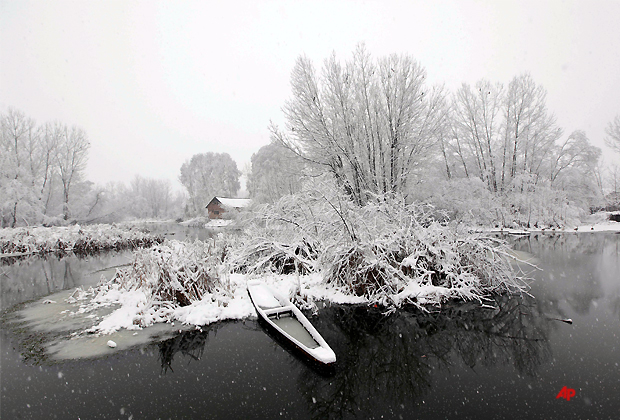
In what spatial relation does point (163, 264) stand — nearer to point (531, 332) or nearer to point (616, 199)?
point (531, 332)

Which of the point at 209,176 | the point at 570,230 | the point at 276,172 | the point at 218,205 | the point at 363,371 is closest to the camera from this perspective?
the point at 363,371

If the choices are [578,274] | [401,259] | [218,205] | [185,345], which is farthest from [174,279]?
[218,205]

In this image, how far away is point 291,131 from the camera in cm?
1316

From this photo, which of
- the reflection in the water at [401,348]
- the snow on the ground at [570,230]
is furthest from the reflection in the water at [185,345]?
the snow on the ground at [570,230]

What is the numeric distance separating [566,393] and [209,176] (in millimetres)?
55524

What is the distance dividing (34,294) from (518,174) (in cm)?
2967

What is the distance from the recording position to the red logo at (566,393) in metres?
3.52

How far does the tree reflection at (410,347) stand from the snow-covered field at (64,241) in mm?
17847

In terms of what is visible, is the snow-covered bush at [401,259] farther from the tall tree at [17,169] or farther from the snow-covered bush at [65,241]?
the tall tree at [17,169]

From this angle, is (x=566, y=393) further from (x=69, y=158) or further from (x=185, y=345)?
(x=69, y=158)

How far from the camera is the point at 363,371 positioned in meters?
4.20

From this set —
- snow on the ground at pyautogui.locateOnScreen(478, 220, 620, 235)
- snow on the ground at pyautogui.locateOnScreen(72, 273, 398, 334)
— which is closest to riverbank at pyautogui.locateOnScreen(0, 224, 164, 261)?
snow on the ground at pyautogui.locateOnScreen(72, 273, 398, 334)

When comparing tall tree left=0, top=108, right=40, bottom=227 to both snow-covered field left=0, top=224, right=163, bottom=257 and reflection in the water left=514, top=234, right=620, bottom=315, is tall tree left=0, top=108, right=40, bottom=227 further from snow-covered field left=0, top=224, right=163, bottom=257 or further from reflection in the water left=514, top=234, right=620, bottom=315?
reflection in the water left=514, top=234, right=620, bottom=315

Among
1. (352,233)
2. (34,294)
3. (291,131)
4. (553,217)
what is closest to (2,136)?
(34,294)
